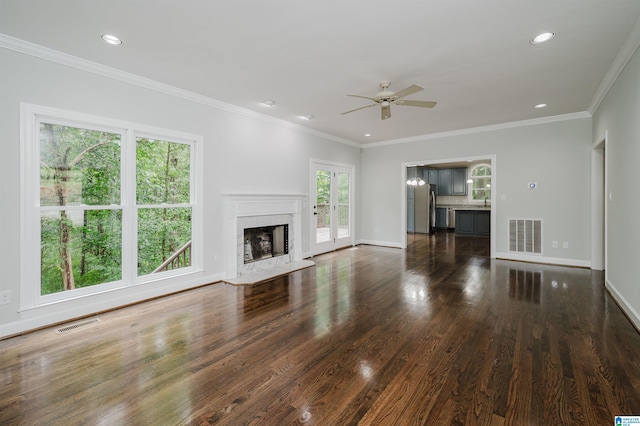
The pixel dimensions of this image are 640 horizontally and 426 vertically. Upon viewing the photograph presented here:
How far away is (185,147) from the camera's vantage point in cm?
426

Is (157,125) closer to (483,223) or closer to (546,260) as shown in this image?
(546,260)

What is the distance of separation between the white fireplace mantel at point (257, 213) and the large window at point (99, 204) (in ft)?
1.80

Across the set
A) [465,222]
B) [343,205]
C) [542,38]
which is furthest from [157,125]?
[465,222]

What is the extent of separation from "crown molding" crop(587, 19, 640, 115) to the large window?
499cm

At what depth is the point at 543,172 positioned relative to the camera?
5.64m

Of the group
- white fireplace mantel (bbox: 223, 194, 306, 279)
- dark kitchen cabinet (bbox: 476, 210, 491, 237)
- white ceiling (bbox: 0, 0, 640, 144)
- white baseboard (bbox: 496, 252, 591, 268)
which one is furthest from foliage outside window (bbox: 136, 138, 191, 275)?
dark kitchen cabinet (bbox: 476, 210, 491, 237)

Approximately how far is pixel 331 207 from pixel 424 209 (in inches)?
182

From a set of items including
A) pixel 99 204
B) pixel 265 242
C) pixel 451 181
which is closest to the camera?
pixel 99 204

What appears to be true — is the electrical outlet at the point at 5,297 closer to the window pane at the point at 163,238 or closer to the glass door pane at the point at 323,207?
the window pane at the point at 163,238

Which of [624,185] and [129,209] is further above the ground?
[624,185]

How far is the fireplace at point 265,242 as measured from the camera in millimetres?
5109

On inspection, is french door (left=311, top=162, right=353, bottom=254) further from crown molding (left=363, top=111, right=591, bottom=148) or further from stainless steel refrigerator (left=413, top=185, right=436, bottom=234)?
stainless steel refrigerator (left=413, top=185, right=436, bottom=234)

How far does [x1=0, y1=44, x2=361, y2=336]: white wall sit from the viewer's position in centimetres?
279

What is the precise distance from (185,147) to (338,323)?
10.6ft
